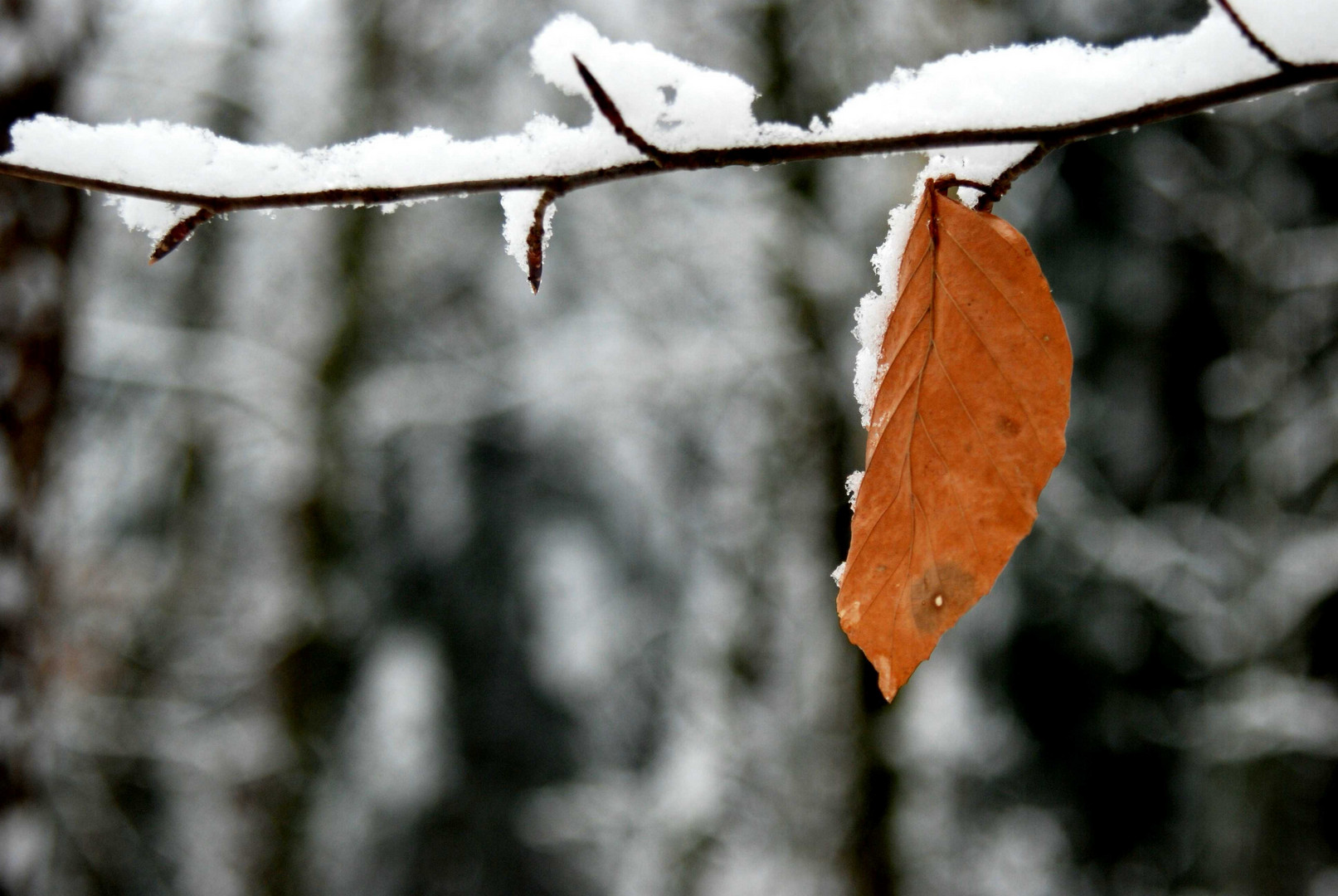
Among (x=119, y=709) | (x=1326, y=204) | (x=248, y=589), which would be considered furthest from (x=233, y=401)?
(x=1326, y=204)

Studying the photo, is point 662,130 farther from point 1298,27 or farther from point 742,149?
point 1298,27

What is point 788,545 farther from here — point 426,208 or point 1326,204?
point 1326,204

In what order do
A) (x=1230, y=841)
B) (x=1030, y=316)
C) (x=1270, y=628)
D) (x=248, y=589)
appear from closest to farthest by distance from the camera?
(x=1030, y=316) → (x=1270, y=628) → (x=1230, y=841) → (x=248, y=589)

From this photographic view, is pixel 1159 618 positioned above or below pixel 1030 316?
below

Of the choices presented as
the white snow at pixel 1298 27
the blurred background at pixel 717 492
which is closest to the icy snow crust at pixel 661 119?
the white snow at pixel 1298 27

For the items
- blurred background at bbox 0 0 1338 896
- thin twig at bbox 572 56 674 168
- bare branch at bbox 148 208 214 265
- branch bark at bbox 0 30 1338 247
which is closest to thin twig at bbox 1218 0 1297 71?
branch bark at bbox 0 30 1338 247

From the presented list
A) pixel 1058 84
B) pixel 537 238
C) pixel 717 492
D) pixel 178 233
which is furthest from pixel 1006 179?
pixel 717 492

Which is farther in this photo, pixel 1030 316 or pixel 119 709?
pixel 119 709

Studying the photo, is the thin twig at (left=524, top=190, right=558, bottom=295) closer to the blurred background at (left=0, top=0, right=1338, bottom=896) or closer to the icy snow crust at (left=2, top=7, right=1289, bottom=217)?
the icy snow crust at (left=2, top=7, right=1289, bottom=217)
